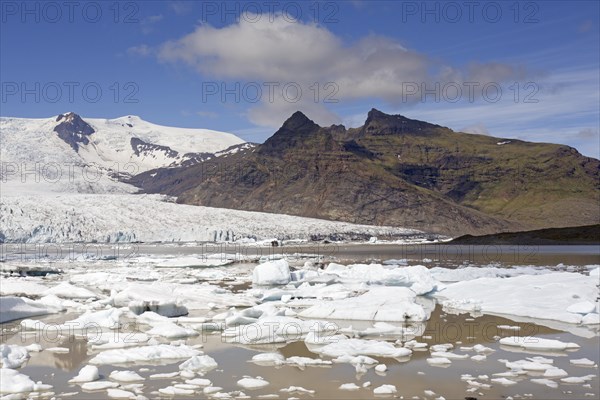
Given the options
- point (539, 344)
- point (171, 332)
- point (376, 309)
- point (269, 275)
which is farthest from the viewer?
point (269, 275)

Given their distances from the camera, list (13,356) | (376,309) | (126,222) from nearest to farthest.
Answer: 1. (13,356)
2. (376,309)
3. (126,222)

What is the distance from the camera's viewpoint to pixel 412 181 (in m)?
165

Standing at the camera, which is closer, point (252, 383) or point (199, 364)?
point (252, 383)

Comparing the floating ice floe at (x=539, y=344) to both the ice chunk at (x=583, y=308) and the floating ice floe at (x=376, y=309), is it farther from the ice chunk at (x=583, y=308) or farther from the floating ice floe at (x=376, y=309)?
the ice chunk at (x=583, y=308)

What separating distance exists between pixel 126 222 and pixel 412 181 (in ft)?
402

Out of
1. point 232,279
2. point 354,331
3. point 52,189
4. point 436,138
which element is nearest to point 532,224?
point 436,138

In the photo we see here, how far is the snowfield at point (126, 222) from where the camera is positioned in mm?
46875

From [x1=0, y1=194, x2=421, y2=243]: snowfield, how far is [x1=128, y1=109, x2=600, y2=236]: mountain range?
180ft

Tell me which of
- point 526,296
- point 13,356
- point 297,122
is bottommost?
point 13,356

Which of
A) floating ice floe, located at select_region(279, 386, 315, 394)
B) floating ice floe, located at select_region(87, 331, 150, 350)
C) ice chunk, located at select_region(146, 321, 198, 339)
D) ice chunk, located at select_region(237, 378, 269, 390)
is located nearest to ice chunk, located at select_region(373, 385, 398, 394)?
floating ice floe, located at select_region(279, 386, 315, 394)

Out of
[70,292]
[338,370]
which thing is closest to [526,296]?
[338,370]

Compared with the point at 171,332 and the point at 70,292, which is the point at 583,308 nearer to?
the point at 171,332

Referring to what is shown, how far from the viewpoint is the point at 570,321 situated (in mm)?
12148

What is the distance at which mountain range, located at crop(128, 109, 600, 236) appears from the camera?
124875 mm
